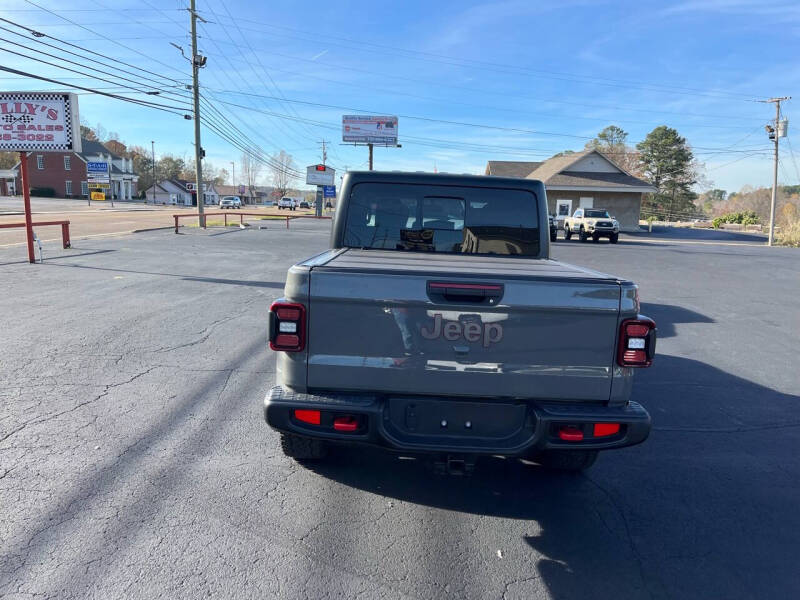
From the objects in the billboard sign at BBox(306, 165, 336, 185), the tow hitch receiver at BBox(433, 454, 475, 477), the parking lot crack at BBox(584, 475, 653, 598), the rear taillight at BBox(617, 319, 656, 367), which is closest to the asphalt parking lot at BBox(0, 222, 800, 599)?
the parking lot crack at BBox(584, 475, 653, 598)

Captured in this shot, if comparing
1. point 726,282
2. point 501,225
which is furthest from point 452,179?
point 726,282

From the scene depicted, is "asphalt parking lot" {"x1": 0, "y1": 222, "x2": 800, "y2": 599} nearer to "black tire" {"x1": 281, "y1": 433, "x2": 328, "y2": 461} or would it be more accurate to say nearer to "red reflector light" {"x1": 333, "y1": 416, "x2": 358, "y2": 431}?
"black tire" {"x1": 281, "y1": 433, "x2": 328, "y2": 461}

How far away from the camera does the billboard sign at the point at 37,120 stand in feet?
43.4

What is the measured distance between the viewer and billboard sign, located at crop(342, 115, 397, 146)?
6031 centimetres

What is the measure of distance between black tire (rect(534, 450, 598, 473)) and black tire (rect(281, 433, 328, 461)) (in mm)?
1481

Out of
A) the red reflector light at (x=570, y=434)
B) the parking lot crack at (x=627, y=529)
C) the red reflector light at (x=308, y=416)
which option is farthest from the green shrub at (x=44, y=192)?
the red reflector light at (x=570, y=434)

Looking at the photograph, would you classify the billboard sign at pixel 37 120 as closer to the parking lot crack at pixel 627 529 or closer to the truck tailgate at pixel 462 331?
the truck tailgate at pixel 462 331

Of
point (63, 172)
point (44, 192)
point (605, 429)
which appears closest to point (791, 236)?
point (605, 429)

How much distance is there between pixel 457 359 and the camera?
2.89 meters

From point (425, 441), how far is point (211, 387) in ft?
9.95

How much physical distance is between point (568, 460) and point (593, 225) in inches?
1166

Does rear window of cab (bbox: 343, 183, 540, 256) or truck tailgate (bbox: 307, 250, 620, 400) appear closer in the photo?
truck tailgate (bbox: 307, 250, 620, 400)

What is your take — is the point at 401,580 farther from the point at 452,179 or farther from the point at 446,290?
the point at 452,179

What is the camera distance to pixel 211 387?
17.2 ft
